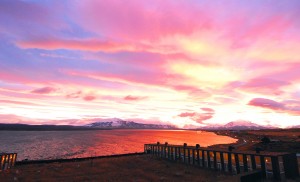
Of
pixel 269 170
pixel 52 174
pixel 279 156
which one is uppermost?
pixel 279 156

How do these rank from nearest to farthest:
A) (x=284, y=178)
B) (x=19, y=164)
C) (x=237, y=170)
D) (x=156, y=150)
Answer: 1. (x=284, y=178)
2. (x=237, y=170)
3. (x=19, y=164)
4. (x=156, y=150)

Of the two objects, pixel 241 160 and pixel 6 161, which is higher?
pixel 241 160

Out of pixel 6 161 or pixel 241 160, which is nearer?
pixel 241 160

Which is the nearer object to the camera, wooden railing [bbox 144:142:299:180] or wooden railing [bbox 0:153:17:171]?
wooden railing [bbox 144:142:299:180]

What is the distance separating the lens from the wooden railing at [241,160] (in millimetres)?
21641

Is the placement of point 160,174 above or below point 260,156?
below

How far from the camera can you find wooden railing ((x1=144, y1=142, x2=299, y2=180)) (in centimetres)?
2164

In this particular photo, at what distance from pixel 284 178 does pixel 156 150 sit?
1205 inches

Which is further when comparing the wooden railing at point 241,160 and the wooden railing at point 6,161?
the wooden railing at point 6,161

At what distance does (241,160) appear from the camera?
84.0 feet

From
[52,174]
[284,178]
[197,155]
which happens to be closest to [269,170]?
[284,178]

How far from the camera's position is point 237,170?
25.5 meters

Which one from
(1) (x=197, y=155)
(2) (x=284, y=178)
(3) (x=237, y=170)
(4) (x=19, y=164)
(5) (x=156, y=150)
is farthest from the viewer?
(5) (x=156, y=150)

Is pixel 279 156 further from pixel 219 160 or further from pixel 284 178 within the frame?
pixel 219 160
